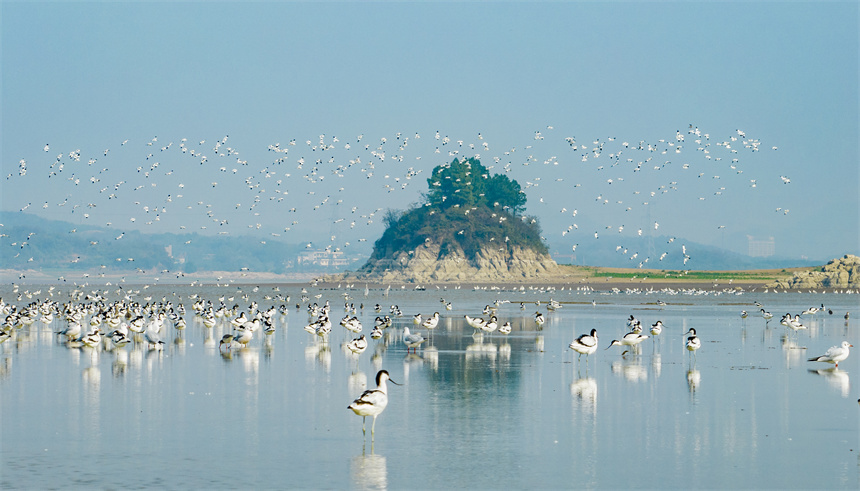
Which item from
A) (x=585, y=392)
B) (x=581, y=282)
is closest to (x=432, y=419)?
(x=585, y=392)

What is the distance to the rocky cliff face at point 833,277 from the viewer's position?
12694 centimetres

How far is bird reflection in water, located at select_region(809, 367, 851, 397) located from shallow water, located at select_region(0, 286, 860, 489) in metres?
0.15

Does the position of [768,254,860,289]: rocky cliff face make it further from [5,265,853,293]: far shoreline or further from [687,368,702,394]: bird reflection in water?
[687,368,702,394]: bird reflection in water

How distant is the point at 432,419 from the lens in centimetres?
2017

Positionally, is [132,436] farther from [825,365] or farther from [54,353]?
[825,365]

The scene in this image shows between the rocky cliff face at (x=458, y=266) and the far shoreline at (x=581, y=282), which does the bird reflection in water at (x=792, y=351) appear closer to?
the far shoreline at (x=581, y=282)

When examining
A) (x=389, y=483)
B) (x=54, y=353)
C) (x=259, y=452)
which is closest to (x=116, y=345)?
(x=54, y=353)

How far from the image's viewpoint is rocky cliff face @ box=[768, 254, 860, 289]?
127m

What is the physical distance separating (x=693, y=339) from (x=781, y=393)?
787 cm

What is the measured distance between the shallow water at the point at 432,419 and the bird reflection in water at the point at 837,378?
0.15m

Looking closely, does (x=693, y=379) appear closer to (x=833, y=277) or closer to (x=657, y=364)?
(x=657, y=364)

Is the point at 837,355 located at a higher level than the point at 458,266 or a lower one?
lower

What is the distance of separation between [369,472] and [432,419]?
15.6ft

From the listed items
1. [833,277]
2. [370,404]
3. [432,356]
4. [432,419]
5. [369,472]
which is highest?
[833,277]
